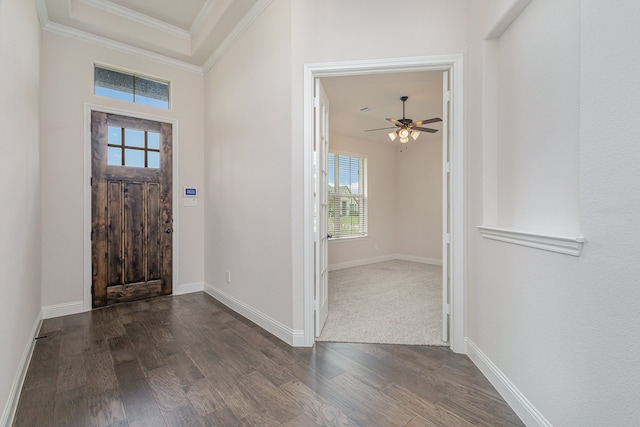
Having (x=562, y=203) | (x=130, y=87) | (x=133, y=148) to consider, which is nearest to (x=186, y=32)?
(x=130, y=87)

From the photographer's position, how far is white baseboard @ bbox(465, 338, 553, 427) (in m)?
1.53

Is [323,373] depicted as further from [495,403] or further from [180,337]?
[180,337]

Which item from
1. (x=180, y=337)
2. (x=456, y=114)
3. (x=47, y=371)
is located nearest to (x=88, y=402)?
(x=47, y=371)

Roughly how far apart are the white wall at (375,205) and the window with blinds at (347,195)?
0.48 ft

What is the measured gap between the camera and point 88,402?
1.81 meters

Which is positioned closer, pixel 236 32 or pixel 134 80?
pixel 236 32

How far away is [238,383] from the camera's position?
6.58 feet

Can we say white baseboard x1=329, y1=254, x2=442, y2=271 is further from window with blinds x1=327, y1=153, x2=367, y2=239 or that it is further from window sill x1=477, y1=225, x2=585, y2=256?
window sill x1=477, y1=225, x2=585, y2=256

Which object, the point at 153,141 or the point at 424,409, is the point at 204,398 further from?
the point at 153,141

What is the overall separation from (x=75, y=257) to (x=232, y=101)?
8.71 feet

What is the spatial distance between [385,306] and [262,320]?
160 cm

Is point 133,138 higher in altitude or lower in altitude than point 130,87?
lower

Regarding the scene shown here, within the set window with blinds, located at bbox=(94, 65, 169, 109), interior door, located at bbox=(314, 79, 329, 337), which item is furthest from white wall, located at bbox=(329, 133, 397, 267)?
window with blinds, located at bbox=(94, 65, 169, 109)

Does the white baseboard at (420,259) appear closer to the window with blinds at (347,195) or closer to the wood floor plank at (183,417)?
the window with blinds at (347,195)
